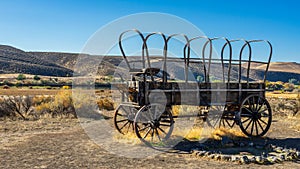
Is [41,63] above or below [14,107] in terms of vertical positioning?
above

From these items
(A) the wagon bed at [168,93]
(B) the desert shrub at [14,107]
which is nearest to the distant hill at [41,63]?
(B) the desert shrub at [14,107]

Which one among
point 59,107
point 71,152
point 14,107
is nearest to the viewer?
point 71,152

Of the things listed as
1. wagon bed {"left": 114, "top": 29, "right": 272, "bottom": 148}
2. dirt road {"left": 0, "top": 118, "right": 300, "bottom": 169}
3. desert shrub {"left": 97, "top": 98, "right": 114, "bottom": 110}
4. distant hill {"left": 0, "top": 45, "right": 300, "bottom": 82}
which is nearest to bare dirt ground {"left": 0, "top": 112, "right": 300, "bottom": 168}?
dirt road {"left": 0, "top": 118, "right": 300, "bottom": 169}

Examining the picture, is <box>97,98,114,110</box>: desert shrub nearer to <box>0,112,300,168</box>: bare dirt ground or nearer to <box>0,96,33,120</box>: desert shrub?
<box>0,96,33,120</box>: desert shrub

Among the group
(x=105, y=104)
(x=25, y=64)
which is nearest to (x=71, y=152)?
(x=105, y=104)

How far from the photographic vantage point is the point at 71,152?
7.46 metres

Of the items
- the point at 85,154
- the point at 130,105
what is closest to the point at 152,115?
the point at 130,105

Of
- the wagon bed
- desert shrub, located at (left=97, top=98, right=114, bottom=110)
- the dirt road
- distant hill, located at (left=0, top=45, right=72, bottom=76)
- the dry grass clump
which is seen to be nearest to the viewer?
the dirt road

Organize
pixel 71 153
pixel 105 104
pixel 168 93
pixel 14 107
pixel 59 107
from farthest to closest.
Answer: pixel 105 104 → pixel 59 107 → pixel 14 107 → pixel 168 93 → pixel 71 153

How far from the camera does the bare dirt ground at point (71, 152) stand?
20.9ft

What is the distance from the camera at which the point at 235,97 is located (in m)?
9.37

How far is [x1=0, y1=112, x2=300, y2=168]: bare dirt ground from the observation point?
6355 mm

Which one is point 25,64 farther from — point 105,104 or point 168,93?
point 168,93

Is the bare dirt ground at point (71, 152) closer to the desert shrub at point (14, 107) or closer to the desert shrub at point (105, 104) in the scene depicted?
the desert shrub at point (14, 107)
